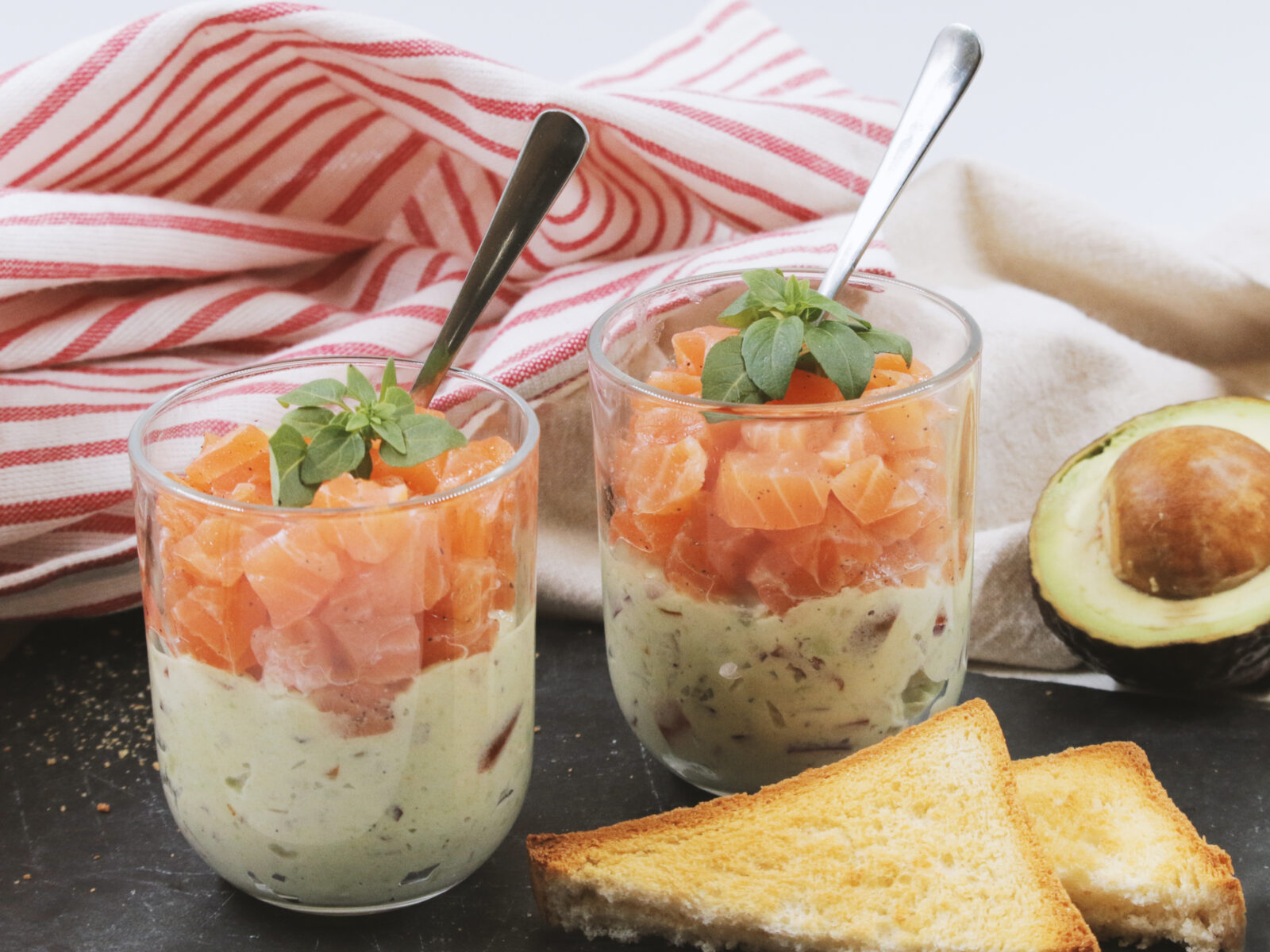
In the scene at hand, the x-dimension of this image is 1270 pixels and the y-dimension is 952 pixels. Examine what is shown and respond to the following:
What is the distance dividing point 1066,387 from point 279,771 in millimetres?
1596

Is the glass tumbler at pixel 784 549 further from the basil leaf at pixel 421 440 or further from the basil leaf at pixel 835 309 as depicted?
the basil leaf at pixel 421 440

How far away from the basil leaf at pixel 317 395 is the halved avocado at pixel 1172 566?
3.47 feet

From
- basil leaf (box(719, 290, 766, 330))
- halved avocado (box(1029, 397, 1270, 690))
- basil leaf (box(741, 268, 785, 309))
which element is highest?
basil leaf (box(741, 268, 785, 309))

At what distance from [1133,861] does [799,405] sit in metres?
0.63

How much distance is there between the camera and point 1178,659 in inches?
73.3

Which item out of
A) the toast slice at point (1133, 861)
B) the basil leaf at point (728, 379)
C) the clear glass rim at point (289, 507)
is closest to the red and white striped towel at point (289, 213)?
the clear glass rim at point (289, 507)

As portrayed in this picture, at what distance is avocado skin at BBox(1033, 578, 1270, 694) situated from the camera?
1.84 meters

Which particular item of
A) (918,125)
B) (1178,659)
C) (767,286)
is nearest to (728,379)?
(767,286)

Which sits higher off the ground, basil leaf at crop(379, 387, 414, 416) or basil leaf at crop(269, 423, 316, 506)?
basil leaf at crop(379, 387, 414, 416)

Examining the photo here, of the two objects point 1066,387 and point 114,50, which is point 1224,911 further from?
point 114,50

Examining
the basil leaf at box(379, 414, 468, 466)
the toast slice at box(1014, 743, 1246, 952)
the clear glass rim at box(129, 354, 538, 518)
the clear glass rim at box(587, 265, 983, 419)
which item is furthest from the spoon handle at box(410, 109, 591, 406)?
the toast slice at box(1014, 743, 1246, 952)

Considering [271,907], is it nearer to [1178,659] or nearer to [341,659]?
[341,659]

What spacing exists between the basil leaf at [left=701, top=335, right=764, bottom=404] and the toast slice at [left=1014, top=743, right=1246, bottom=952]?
23.3 inches

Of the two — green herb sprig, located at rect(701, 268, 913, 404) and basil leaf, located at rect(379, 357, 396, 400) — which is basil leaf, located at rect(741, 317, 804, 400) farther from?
basil leaf, located at rect(379, 357, 396, 400)
